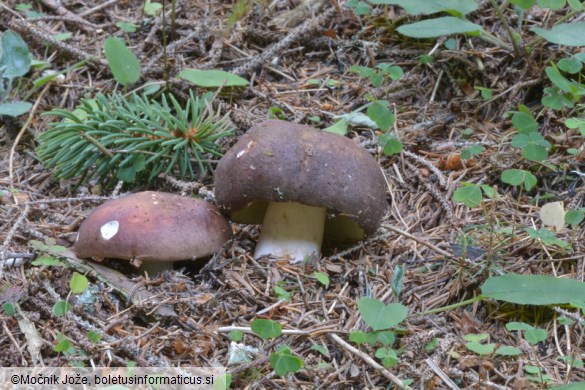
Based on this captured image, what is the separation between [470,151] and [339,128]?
2.24ft

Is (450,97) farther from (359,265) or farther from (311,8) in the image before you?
(359,265)

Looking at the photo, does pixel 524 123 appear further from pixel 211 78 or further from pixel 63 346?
pixel 63 346

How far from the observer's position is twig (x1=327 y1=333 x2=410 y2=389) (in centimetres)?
228

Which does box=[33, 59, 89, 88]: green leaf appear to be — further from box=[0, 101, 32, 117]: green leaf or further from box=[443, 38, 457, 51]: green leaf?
box=[443, 38, 457, 51]: green leaf

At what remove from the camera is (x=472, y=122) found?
3.90 metres

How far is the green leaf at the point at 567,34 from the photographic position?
11.5ft

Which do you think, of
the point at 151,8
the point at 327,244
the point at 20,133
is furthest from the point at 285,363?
the point at 151,8

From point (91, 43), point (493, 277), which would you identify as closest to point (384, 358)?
point (493, 277)

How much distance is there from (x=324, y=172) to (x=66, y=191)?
57.5 inches

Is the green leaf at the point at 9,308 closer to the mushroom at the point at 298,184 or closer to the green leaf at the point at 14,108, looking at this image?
the mushroom at the point at 298,184

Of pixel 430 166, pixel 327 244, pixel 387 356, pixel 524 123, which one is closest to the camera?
pixel 387 356

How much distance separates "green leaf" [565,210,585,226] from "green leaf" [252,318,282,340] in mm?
1304

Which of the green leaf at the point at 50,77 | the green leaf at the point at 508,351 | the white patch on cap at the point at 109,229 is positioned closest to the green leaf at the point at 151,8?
the green leaf at the point at 50,77

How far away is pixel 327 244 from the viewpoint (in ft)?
10.8
